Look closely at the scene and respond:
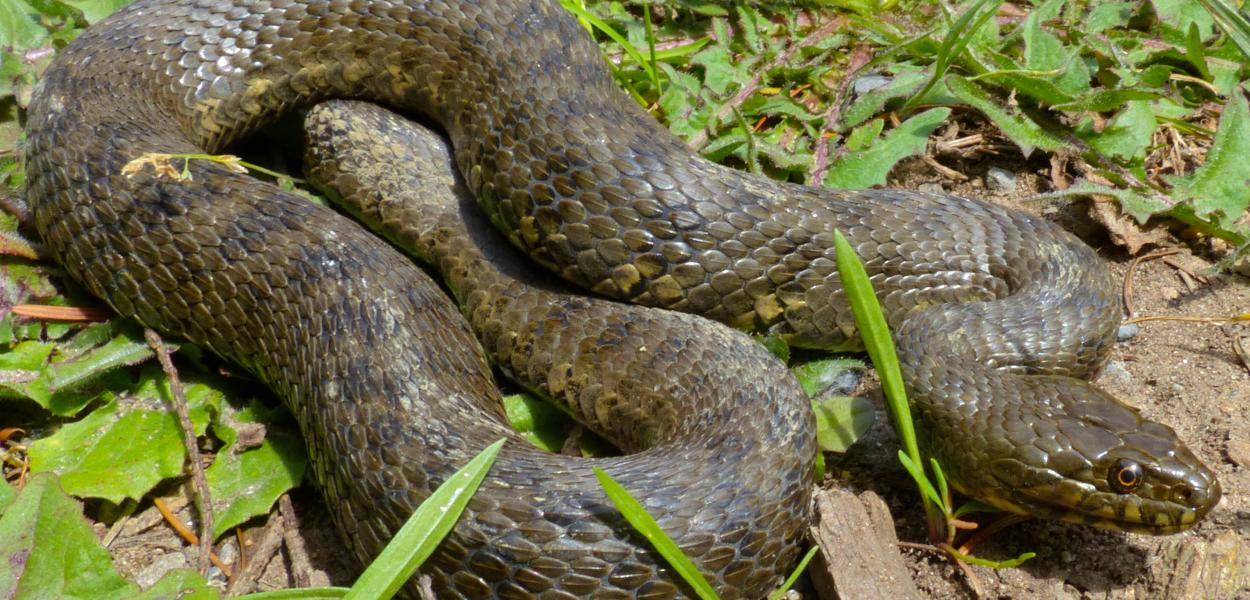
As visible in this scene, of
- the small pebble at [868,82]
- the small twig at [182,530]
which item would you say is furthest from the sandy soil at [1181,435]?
the small twig at [182,530]

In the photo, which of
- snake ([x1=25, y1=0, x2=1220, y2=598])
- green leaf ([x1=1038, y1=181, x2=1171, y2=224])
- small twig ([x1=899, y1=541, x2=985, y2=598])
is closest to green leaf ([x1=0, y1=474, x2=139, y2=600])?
snake ([x1=25, y1=0, x2=1220, y2=598])

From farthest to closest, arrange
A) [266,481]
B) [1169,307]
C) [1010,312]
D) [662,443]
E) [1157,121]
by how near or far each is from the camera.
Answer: [1157,121] < [1169,307] < [1010,312] < [266,481] < [662,443]

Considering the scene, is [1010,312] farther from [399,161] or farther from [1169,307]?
[399,161]

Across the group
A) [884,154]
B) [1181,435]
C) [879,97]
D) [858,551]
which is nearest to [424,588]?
[858,551]

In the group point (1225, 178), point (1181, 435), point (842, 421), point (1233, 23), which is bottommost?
point (1181, 435)

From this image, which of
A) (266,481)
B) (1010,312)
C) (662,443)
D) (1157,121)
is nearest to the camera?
(662,443)

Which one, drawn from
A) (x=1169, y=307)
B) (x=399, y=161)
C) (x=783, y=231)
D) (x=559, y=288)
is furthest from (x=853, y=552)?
(x=399, y=161)

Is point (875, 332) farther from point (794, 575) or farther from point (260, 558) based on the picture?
point (260, 558)
